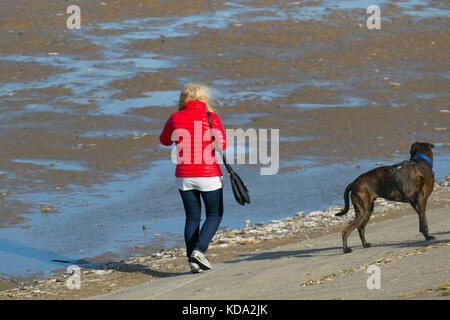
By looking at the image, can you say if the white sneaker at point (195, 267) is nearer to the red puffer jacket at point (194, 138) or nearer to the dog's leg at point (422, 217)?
the red puffer jacket at point (194, 138)

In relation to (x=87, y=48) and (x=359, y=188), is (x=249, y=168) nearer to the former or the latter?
(x=359, y=188)

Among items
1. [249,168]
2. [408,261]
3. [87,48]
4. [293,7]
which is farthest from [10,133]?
[293,7]

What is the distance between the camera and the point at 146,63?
22578 millimetres

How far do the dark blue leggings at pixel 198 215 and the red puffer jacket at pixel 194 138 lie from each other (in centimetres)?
25

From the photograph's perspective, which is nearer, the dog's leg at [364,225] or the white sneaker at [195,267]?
the white sneaker at [195,267]

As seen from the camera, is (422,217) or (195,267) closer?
(195,267)

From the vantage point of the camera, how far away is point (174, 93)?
2033cm

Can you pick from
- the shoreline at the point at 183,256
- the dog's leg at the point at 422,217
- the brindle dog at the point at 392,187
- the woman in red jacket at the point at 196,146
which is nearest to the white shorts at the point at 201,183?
the woman in red jacket at the point at 196,146

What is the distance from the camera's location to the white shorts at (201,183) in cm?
816

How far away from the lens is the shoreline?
898 centimetres

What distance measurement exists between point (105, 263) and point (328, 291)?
170 inches

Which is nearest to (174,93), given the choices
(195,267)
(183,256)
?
(183,256)

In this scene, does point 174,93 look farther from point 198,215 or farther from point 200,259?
point 200,259

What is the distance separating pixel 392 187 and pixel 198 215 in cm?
207
